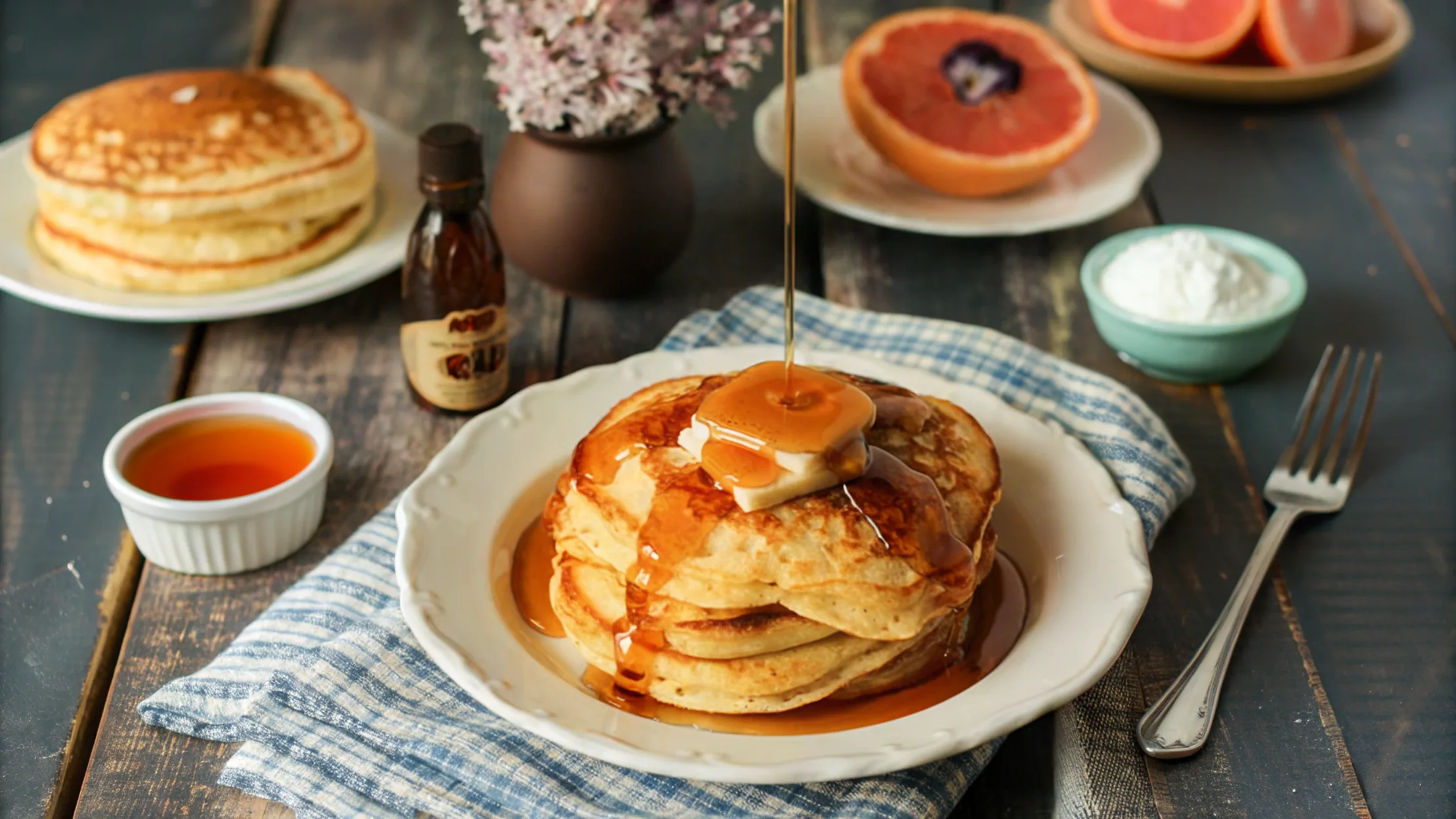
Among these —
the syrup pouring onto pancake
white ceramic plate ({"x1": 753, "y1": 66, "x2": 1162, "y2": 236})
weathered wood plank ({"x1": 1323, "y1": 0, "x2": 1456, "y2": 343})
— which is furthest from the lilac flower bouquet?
weathered wood plank ({"x1": 1323, "y1": 0, "x2": 1456, "y2": 343})

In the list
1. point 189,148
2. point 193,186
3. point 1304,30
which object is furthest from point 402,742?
point 1304,30

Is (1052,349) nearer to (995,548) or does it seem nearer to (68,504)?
(995,548)

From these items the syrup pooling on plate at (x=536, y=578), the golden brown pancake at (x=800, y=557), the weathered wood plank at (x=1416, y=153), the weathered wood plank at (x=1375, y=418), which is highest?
the golden brown pancake at (x=800, y=557)

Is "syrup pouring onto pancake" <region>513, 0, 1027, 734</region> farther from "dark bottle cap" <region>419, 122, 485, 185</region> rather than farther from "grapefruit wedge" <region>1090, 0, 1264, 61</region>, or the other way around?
"grapefruit wedge" <region>1090, 0, 1264, 61</region>

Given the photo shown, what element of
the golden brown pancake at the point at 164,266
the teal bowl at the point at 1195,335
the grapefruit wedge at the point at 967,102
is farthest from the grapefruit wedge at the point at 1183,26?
the golden brown pancake at the point at 164,266

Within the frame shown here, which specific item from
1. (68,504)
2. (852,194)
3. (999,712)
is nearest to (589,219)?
(852,194)

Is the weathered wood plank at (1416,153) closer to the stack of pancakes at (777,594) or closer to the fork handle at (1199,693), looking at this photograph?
the fork handle at (1199,693)
